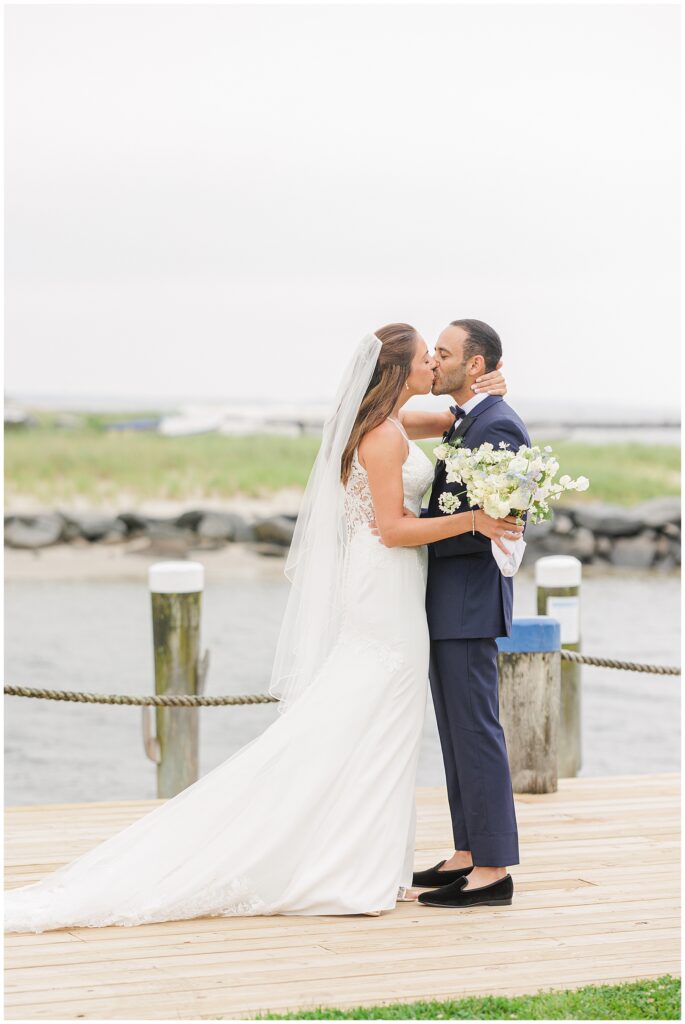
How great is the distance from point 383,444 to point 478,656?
2.51 feet

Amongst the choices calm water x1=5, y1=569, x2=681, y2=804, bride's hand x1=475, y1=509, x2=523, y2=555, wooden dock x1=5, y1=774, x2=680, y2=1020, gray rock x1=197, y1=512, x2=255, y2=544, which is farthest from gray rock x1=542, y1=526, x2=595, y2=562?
bride's hand x1=475, y1=509, x2=523, y2=555

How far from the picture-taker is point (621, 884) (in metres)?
4.67

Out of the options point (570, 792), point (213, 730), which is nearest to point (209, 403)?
point (213, 730)

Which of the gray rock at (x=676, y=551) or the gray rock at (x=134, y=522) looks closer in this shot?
the gray rock at (x=676, y=551)

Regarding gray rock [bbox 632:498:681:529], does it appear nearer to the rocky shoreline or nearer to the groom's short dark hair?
the rocky shoreline

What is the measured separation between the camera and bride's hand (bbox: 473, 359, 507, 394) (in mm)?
4438

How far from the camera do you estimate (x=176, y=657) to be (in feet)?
21.5

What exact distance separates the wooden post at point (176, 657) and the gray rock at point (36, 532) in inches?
941

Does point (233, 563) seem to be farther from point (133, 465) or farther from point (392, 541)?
point (392, 541)

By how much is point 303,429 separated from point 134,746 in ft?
78.5

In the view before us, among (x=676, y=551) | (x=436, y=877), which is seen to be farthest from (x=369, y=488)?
(x=676, y=551)

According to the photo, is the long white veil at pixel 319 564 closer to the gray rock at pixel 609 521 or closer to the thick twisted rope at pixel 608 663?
the thick twisted rope at pixel 608 663

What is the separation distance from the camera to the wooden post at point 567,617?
23.6 ft

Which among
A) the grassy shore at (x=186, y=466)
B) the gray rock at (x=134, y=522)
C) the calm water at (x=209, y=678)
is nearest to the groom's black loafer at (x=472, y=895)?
the calm water at (x=209, y=678)
